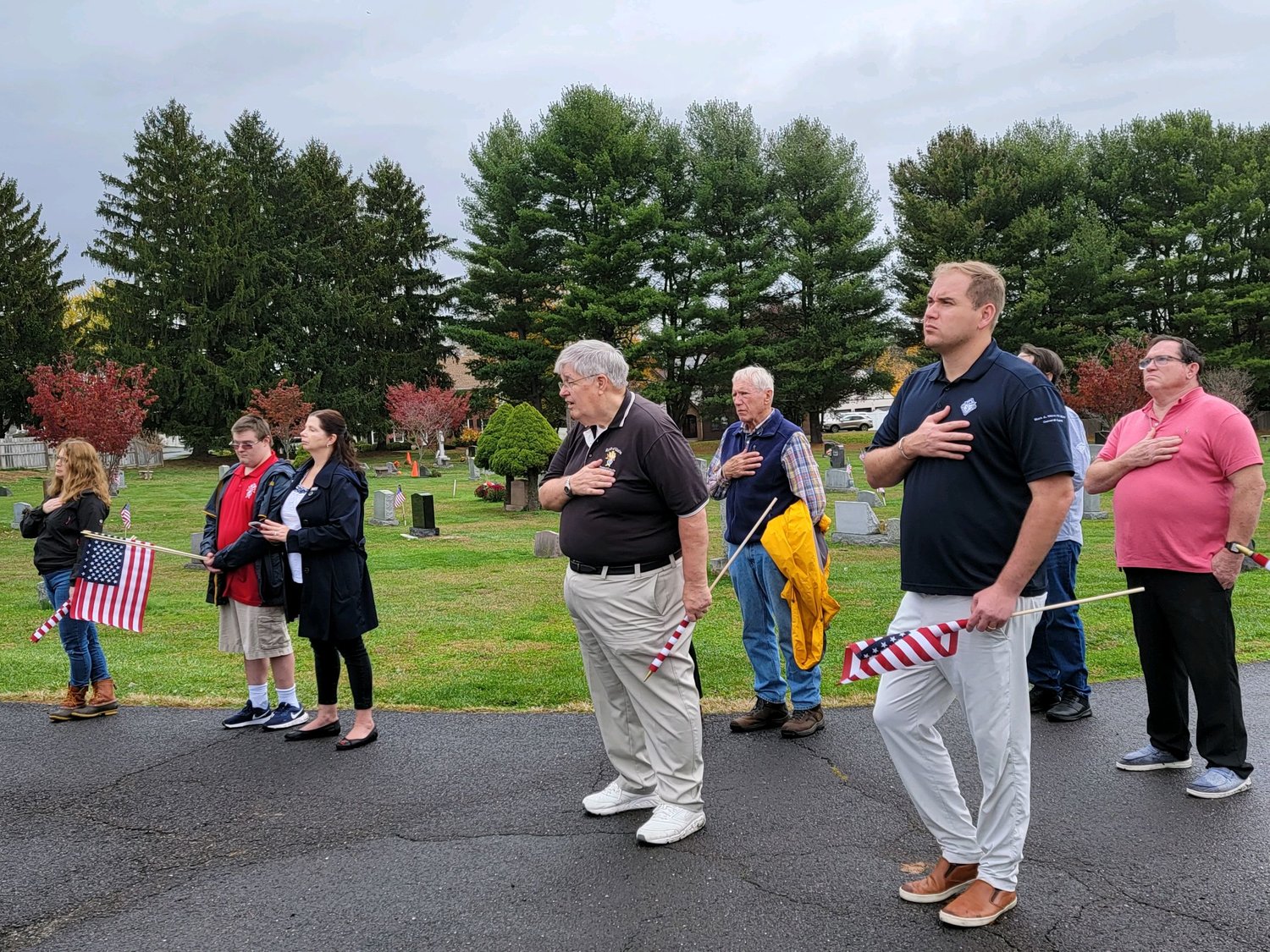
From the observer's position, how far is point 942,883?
3414 mm

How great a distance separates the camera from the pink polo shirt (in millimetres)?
4387

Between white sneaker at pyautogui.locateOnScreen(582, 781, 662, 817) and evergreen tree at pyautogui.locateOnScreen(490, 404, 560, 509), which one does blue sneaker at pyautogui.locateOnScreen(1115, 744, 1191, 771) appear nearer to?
white sneaker at pyautogui.locateOnScreen(582, 781, 662, 817)

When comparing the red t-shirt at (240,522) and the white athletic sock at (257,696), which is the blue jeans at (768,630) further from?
the white athletic sock at (257,696)

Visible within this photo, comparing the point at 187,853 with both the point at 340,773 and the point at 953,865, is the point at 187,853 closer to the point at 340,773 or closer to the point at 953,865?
the point at 340,773

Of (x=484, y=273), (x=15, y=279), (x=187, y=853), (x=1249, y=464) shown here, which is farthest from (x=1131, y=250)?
(x=15, y=279)

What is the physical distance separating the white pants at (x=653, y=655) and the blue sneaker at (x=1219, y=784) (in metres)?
2.26

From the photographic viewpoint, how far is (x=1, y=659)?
7.77 metres

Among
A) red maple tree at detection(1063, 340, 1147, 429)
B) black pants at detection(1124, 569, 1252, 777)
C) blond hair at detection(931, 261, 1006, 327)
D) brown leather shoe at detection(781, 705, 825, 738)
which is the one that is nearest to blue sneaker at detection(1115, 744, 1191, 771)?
black pants at detection(1124, 569, 1252, 777)

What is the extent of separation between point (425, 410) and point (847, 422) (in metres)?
37.4

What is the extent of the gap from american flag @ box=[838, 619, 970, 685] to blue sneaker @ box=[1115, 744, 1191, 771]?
6.78 ft

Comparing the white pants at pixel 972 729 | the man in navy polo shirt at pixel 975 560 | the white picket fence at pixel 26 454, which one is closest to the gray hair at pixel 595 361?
the man in navy polo shirt at pixel 975 560

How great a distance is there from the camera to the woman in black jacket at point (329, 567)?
5.25 metres

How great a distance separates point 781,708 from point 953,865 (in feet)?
6.98

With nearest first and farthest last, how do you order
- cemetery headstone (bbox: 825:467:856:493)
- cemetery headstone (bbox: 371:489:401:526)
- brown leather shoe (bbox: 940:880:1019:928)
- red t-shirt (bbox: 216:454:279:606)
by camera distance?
brown leather shoe (bbox: 940:880:1019:928)
red t-shirt (bbox: 216:454:279:606)
cemetery headstone (bbox: 371:489:401:526)
cemetery headstone (bbox: 825:467:856:493)
